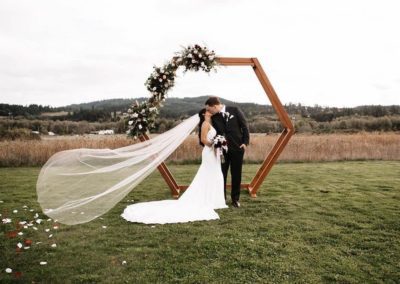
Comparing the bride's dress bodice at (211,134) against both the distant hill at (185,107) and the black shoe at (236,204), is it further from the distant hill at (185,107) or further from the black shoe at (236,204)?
the distant hill at (185,107)

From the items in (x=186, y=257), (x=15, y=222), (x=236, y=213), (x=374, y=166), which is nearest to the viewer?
(x=186, y=257)

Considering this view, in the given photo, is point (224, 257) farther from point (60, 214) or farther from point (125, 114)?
point (125, 114)

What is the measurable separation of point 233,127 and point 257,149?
8.89m

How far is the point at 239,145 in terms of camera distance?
8523 mm

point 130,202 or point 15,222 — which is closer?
point 15,222

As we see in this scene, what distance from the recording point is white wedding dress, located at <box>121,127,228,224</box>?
723 cm

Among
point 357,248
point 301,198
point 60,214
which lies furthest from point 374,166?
point 60,214

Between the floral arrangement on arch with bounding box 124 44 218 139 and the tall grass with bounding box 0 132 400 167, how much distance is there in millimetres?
7243

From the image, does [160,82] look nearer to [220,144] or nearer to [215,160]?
[220,144]

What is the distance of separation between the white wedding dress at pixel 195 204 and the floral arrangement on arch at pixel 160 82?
155cm

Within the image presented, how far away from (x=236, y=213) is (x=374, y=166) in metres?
9.39

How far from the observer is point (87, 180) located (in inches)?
263

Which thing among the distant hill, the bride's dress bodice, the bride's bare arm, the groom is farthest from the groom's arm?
the distant hill

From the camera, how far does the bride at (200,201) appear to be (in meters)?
7.28
